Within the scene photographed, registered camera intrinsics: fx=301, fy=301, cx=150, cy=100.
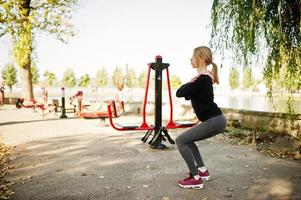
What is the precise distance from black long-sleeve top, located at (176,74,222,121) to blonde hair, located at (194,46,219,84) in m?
0.17

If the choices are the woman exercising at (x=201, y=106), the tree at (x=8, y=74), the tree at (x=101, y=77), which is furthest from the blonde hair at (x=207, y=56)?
the tree at (x=101, y=77)

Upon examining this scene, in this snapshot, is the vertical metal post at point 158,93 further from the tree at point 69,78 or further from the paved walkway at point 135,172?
the tree at point 69,78

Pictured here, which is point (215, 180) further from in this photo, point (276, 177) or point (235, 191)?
point (276, 177)

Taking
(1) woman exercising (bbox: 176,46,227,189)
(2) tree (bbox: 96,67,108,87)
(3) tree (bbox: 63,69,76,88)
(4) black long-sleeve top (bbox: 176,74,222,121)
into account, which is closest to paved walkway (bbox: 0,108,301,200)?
(1) woman exercising (bbox: 176,46,227,189)

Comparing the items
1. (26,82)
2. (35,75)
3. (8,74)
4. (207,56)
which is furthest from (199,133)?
(35,75)

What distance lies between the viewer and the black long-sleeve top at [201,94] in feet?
12.2

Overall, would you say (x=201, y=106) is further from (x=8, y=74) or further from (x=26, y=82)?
(x=8, y=74)

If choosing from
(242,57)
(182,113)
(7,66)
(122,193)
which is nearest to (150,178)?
(122,193)

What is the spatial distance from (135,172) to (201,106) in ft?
5.70

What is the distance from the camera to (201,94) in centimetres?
376

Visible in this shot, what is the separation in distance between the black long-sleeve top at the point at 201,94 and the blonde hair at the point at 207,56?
17cm

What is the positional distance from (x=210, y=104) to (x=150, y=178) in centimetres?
151

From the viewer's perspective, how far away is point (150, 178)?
4504 millimetres

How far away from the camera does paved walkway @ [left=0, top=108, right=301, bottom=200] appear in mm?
3812
